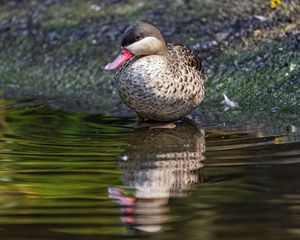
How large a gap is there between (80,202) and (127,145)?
2099mm

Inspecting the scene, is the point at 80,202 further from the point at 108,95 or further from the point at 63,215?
the point at 108,95

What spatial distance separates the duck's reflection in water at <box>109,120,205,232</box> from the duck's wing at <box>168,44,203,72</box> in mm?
558

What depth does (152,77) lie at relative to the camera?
8633 millimetres

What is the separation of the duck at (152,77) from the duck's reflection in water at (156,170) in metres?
0.20

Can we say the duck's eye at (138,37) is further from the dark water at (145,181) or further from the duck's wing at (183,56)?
the dark water at (145,181)

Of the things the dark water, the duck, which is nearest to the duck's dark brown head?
the duck

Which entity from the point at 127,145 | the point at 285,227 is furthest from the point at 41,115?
the point at 285,227

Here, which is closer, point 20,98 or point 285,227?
point 285,227

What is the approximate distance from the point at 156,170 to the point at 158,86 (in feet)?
6.19

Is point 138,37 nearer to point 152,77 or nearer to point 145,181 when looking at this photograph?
point 152,77

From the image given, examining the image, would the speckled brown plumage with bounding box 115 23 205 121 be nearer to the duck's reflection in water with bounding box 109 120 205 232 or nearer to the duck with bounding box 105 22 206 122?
the duck with bounding box 105 22 206 122

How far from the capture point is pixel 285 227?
521 cm

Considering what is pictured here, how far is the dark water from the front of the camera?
17.3ft

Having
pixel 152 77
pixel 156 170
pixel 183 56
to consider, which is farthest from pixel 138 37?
pixel 156 170
